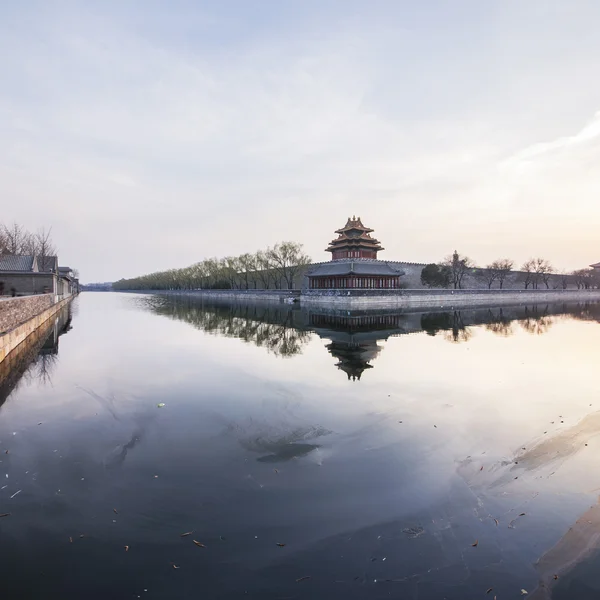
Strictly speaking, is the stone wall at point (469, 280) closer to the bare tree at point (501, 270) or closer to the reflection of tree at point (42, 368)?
the bare tree at point (501, 270)

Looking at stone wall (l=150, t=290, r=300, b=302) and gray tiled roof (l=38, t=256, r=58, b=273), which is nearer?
gray tiled roof (l=38, t=256, r=58, b=273)

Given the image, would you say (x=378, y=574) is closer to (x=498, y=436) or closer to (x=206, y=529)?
(x=206, y=529)

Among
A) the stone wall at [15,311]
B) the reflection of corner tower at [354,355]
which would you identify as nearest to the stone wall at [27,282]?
the stone wall at [15,311]

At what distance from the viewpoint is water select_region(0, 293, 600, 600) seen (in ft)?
13.4

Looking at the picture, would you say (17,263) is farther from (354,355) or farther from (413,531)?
(413,531)

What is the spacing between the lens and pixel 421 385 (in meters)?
12.2

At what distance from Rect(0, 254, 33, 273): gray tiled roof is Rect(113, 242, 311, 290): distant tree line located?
40485mm

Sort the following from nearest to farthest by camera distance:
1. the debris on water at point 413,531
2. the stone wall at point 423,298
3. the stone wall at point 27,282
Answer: the debris on water at point 413,531 → the stone wall at point 27,282 → the stone wall at point 423,298

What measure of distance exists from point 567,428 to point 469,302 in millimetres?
55547

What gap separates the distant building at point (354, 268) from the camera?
53250 mm

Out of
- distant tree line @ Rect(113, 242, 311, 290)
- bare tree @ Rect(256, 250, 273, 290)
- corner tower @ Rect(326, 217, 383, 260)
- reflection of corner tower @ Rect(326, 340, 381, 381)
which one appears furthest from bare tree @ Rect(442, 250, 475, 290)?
reflection of corner tower @ Rect(326, 340, 381, 381)

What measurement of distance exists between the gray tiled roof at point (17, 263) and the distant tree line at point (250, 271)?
40.5m

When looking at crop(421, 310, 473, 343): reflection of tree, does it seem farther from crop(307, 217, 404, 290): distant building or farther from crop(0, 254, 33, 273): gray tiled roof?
crop(0, 254, 33, 273): gray tiled roof

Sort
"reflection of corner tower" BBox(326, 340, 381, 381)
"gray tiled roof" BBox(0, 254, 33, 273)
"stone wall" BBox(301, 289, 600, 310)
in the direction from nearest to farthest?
"reflection of corner tower" BBox(326, 340, 381, 381) < "gray tiled roof" BBox(0, 254, 33, 273) < "stone wall" BBox(301, 289, 600, 310)
